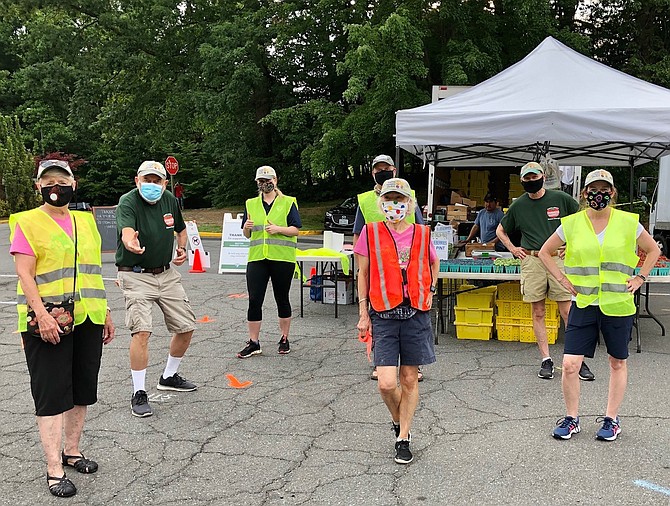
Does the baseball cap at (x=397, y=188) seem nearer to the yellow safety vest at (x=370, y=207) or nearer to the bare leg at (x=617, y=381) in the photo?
the yellow safety vest at (x=370, y=207)

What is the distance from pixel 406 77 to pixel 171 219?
12859mm

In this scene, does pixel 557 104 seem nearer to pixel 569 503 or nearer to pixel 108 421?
pixel 569 503

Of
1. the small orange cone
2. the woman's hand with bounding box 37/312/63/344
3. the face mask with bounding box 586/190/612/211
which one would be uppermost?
the face mask with bounding box 586/190/612/211

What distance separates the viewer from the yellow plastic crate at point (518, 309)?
7023 millimetres

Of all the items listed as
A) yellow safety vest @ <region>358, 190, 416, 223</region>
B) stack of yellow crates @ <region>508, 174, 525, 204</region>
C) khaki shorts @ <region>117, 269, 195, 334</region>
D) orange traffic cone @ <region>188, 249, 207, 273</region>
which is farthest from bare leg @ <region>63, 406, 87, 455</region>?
stack of yellow crates @ <region>508, 174, 525, 204</region>

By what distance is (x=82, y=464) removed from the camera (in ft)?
12.5

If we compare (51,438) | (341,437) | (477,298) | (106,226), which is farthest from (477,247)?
(106,226)

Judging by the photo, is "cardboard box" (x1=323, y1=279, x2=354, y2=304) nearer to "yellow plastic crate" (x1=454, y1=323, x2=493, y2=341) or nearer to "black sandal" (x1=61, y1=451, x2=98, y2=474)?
"yellow plastic crate" (x1=454, y1=323, x2=493, y2=341)

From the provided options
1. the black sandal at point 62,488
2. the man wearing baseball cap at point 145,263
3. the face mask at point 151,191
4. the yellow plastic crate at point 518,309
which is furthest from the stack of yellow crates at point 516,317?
the black sandal at point 62,488

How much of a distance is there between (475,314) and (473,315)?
26 mm

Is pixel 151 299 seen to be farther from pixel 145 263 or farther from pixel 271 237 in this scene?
pixel 271 237

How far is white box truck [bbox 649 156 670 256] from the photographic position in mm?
14094

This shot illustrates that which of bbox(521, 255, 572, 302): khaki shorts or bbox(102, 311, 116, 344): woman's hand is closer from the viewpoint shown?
bbox(102, 311, 116, 344): woman's hand

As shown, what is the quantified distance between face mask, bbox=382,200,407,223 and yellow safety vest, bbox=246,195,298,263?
7.92 feet
